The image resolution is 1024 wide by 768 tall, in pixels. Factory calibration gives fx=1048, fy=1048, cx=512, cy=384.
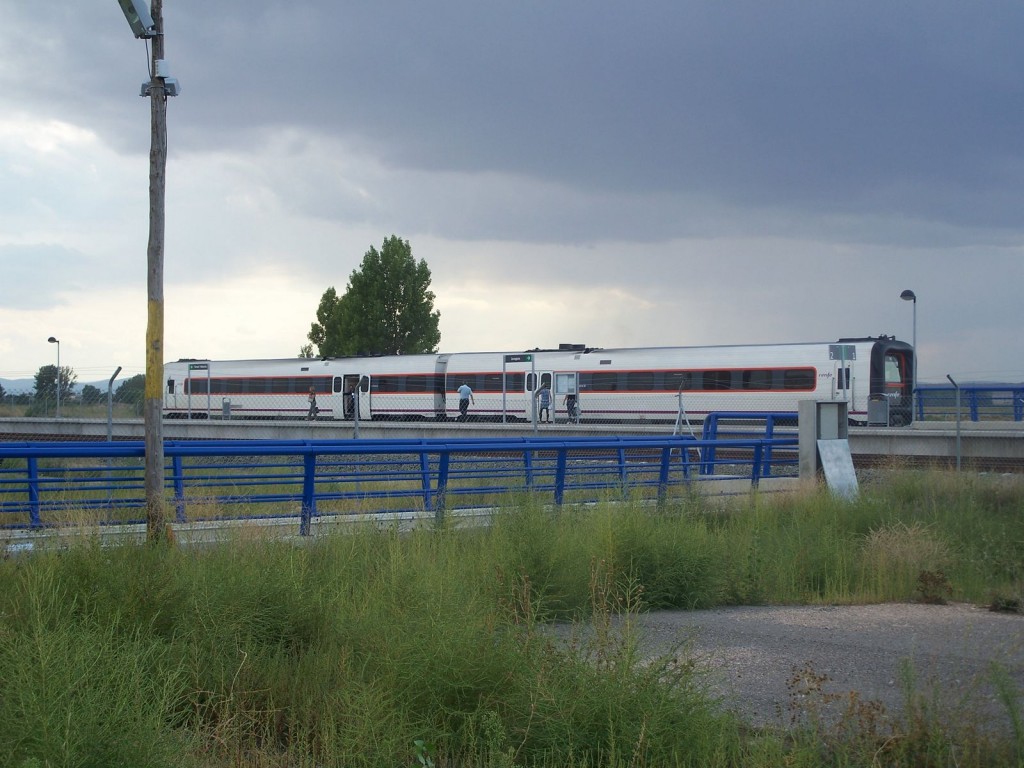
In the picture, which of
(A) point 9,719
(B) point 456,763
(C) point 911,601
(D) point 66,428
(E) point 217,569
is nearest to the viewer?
(A) point 9,719

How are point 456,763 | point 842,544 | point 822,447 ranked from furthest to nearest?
1. point 822,447
2. point 842,544
3. point 456,763

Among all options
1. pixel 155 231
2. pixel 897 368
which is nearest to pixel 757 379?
pixel 897 368

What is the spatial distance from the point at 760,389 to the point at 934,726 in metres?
29.7

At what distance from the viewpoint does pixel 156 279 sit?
908 centimetres

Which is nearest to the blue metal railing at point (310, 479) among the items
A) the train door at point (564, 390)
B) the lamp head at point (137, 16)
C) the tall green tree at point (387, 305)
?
the lamp head at point (137, 16)

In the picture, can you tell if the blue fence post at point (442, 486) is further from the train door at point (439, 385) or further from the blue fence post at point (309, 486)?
the train door at point (439, 385)

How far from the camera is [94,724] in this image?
13.7ft

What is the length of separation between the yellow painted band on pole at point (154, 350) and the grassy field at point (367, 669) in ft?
5.83

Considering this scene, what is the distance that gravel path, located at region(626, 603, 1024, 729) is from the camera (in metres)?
5.85

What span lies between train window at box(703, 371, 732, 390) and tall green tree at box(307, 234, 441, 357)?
3468cm

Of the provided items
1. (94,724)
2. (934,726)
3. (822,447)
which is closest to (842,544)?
(822,447)

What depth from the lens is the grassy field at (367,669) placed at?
15.1 feet

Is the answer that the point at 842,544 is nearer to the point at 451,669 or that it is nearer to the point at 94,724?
the point at 451,669

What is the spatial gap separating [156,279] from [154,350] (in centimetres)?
63
